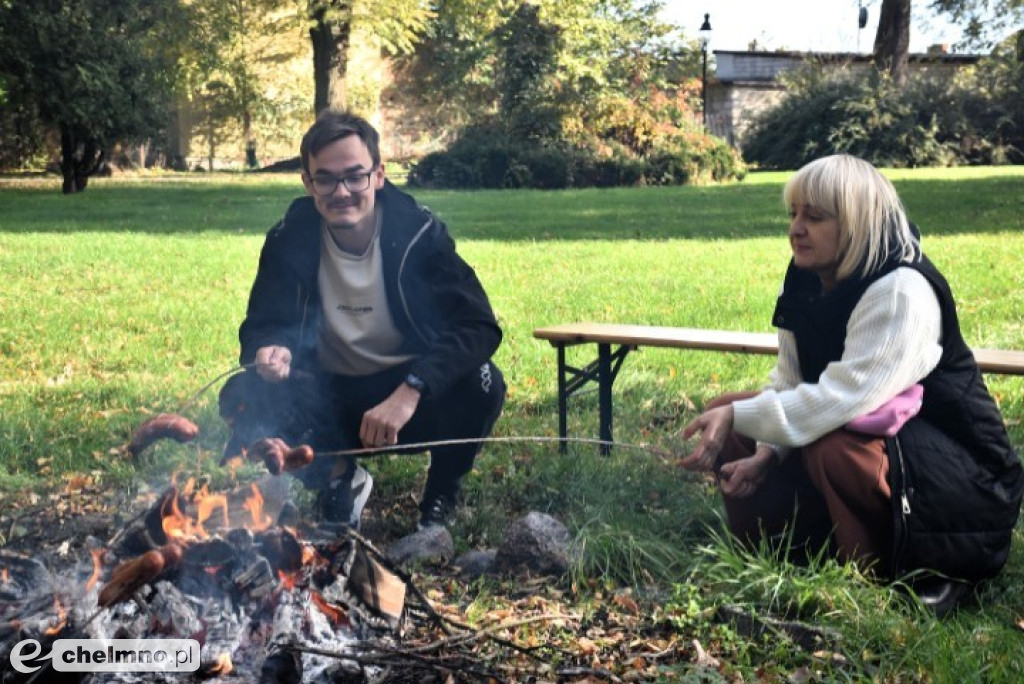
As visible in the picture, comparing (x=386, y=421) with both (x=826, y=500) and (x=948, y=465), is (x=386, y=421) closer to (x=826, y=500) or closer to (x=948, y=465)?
(x=826, y=500)

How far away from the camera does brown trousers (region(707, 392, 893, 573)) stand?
320 cm

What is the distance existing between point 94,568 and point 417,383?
1.07m

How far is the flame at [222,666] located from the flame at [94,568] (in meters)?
0.42

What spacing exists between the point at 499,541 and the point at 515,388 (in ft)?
7.57

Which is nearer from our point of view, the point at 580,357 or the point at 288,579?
the point at 288,579

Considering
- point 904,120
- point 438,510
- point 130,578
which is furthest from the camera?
point 904,120

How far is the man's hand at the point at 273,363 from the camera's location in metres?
3.79

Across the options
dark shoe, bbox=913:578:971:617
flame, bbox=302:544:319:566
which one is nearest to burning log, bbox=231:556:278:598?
flame, bbox=302:544:319:566

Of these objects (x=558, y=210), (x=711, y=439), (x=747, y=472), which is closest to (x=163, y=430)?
(x=711, y=439)

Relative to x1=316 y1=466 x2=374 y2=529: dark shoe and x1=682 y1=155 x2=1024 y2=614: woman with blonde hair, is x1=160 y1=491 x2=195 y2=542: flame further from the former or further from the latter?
x1=682 y1=155 x2=1024 y2=614: woman with blonde hair

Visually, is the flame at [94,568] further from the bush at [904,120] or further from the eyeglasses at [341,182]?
the bush at [904,120]

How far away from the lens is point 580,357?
696cm

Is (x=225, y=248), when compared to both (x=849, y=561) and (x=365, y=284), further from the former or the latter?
(x=849, y=561)

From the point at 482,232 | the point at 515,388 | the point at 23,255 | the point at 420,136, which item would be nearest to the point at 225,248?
the point at 23,255
